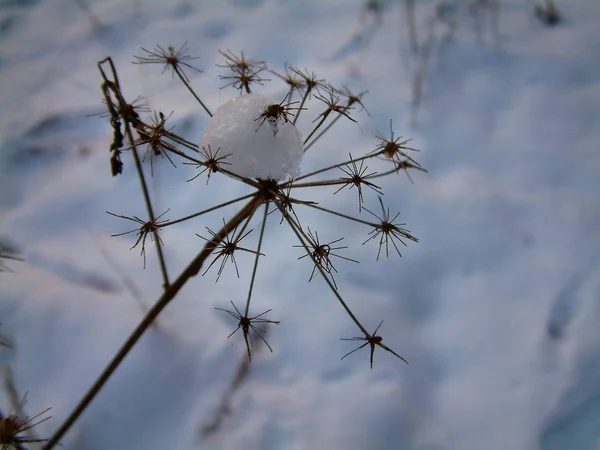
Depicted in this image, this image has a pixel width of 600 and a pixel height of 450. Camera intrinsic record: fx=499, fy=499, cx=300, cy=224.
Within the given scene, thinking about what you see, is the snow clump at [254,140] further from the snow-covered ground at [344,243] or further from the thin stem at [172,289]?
the snow-covered ground at [344,243]

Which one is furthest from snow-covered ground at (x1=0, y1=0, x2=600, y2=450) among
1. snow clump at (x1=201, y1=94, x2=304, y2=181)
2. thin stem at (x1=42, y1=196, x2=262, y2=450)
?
snow clump at (x1=201, y1=94, x2=304, y2=181)

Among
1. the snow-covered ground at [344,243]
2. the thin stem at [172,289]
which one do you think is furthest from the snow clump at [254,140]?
the snow-covered ground at [344,243]

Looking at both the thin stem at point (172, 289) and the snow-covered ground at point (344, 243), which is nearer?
the thin stem at point (172, 289)

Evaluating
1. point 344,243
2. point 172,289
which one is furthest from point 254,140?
point 344,243

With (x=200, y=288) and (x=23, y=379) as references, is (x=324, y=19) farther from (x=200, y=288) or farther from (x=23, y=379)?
(x=23, y=379)

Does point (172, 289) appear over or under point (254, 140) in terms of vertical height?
under

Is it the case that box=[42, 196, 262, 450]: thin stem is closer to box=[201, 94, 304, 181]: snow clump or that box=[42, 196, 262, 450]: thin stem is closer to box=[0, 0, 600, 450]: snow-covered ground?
box=[201, 94, 304, 181]: snow clump

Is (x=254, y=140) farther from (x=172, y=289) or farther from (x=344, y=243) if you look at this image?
(x=344, y=243)
